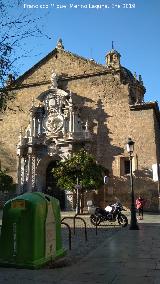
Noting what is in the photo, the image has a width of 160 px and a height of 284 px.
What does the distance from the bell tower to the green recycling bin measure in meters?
24.5

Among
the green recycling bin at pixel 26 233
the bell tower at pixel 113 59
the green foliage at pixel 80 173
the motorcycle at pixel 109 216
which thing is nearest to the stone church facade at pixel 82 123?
the bell tower at pixel 113 59

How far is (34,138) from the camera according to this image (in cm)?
2936

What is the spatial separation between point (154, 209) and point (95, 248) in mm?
17631

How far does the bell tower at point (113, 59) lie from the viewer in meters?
30.1

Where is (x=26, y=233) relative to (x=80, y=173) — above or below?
below

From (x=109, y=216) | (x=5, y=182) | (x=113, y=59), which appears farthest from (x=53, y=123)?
(x=109, y=216)

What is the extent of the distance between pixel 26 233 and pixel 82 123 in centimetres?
2305

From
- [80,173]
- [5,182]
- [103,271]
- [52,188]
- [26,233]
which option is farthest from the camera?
[52,188]

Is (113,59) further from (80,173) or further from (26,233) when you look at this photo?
(26,233)

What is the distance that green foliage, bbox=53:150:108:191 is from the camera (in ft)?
74.1

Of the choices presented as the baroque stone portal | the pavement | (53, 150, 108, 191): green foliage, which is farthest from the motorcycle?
the baroque stone portal

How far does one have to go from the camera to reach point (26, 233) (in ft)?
20.7

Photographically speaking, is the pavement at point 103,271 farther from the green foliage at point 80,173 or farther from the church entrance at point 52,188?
the church entrance at point 52,188

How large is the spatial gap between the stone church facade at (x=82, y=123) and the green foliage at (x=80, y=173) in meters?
4.01
